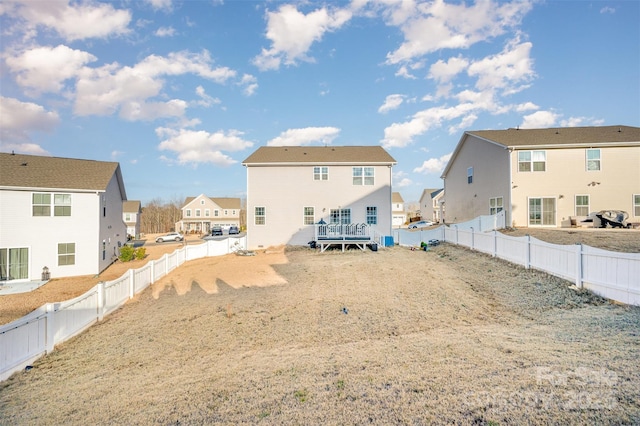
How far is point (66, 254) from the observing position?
1738cm

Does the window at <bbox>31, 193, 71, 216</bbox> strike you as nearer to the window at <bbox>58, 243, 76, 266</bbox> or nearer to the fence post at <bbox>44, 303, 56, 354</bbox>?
the window at <bbox>58, 243, 76, 266</bbox>

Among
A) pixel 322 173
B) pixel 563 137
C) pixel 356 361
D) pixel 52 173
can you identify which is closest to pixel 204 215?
pixel 52 173

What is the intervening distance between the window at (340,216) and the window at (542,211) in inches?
448

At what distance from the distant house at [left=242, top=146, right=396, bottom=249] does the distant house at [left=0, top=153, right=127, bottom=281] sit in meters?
9.12

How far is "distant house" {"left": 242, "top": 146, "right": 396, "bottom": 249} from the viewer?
875 inches

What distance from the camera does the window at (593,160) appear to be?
19000 mm

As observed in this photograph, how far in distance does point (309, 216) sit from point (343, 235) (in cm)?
416

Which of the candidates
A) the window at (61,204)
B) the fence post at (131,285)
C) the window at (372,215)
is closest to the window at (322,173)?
the window at (372,215)

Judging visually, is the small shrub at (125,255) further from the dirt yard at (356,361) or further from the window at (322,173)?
the dirt yard at (356,361)

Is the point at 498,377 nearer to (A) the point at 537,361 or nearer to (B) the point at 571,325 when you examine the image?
(A) the point at 537,361

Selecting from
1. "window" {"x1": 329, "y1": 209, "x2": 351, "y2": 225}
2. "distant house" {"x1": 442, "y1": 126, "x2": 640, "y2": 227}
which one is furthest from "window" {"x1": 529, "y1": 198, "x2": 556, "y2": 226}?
"window" {"x1": 329, "y1": 209, "x2": 351, "y2": 225}

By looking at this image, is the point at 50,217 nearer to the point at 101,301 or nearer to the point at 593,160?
the point at 101,301

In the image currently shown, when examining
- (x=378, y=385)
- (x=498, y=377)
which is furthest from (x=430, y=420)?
(x=498, y=377)

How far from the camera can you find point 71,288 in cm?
1484
